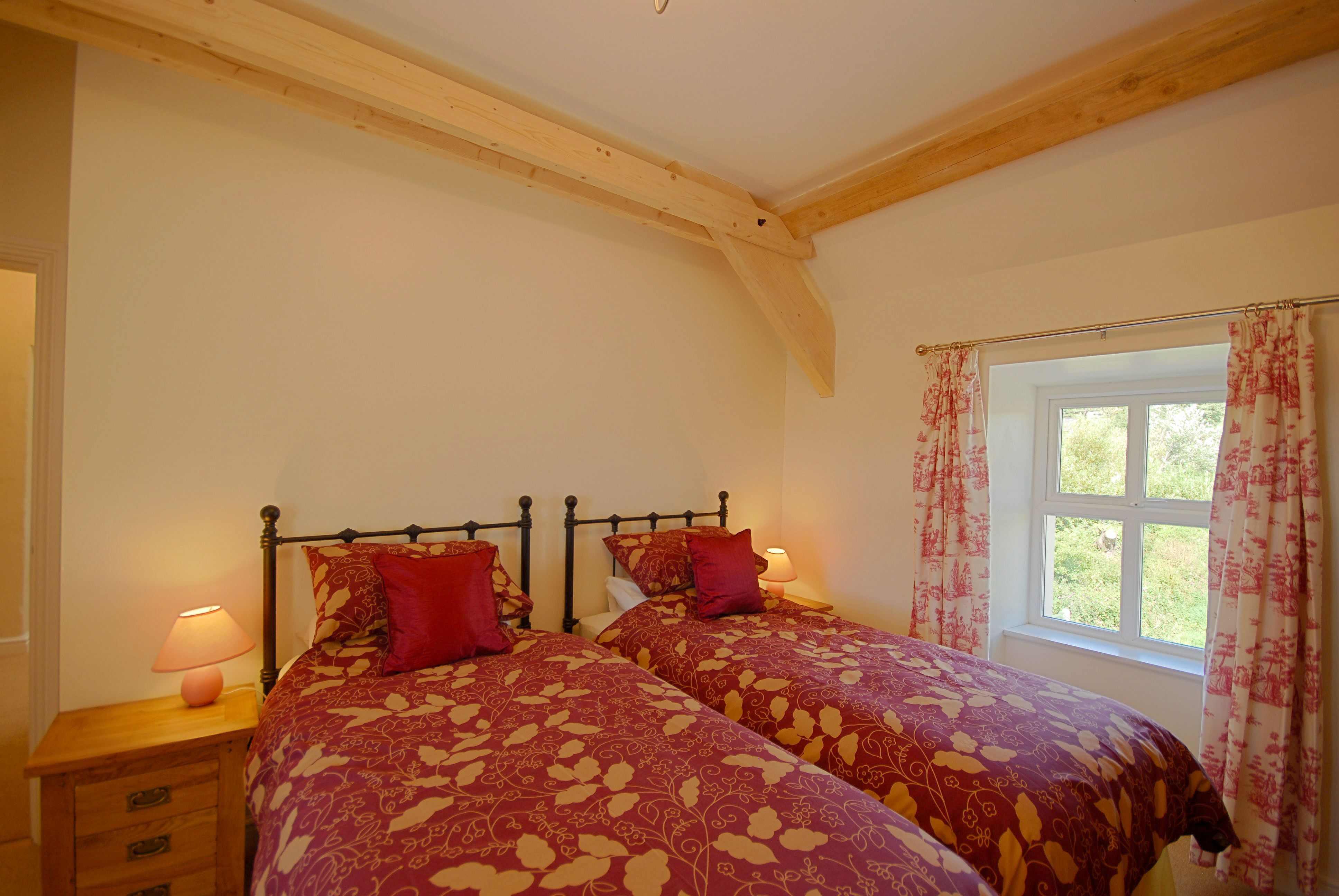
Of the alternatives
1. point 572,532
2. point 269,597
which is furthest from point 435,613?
point 572,532

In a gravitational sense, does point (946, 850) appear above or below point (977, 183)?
below

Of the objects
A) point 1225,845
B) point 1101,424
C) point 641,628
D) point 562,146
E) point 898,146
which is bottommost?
point 1225,845

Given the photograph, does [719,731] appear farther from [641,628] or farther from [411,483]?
[411,483]

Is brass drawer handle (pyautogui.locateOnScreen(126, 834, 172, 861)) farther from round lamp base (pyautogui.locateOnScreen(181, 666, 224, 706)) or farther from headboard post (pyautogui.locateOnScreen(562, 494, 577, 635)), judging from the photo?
headboard post (pyautogui.locateOnScreen(562, 494, 577, 635))

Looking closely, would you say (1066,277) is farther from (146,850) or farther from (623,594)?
(146,850)

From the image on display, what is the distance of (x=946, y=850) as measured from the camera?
112 centimetres

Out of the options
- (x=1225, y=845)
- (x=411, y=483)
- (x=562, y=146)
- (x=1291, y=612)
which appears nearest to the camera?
(x=1225, y=845)

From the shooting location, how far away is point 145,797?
166 cm

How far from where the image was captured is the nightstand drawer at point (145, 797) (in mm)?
1594

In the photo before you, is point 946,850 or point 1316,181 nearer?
point 946,850

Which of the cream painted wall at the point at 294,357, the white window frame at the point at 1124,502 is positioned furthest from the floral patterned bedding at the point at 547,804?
the white window frame at the point at 1124,502

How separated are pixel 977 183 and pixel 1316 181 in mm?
1051

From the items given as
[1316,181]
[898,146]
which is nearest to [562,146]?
[898,146]

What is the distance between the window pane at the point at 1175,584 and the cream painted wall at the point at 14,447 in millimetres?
6456
